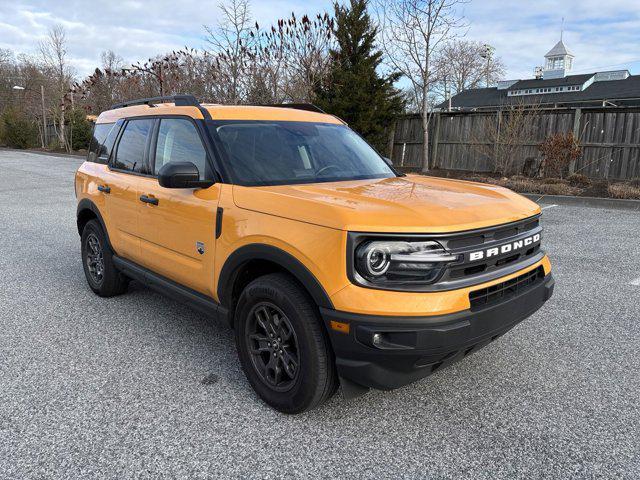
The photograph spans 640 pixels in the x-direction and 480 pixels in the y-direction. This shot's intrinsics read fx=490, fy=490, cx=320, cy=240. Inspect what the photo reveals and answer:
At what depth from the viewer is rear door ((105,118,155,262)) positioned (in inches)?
160

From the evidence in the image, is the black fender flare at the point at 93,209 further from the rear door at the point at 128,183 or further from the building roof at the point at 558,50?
the building roof at the point at 558,50

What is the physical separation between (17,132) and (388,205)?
52.8 meters

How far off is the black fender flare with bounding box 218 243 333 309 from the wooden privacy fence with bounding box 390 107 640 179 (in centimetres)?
1337

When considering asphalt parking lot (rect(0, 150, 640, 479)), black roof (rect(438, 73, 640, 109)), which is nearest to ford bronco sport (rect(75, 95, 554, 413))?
asphalt parking lot (rect(0, 150, 640, 479))

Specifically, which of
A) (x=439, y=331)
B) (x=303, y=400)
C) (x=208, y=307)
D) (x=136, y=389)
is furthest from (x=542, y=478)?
(x=136, y=389)

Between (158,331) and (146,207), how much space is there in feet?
3.42

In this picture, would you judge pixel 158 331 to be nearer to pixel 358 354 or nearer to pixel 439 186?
pixel 358 354

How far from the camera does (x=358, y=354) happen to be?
7.90 ft

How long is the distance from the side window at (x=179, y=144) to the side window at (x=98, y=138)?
127 centimetres

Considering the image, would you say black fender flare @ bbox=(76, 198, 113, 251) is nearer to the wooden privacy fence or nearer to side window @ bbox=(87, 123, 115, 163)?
side window @ bbox=(87, 123, 115, 163)

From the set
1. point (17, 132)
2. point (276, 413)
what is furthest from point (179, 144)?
point (17, 132)

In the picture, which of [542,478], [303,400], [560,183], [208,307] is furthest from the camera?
[560,183]

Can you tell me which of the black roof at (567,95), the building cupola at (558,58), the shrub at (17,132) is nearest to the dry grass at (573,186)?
the black roof at (567,95)

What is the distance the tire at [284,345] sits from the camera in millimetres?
2572
